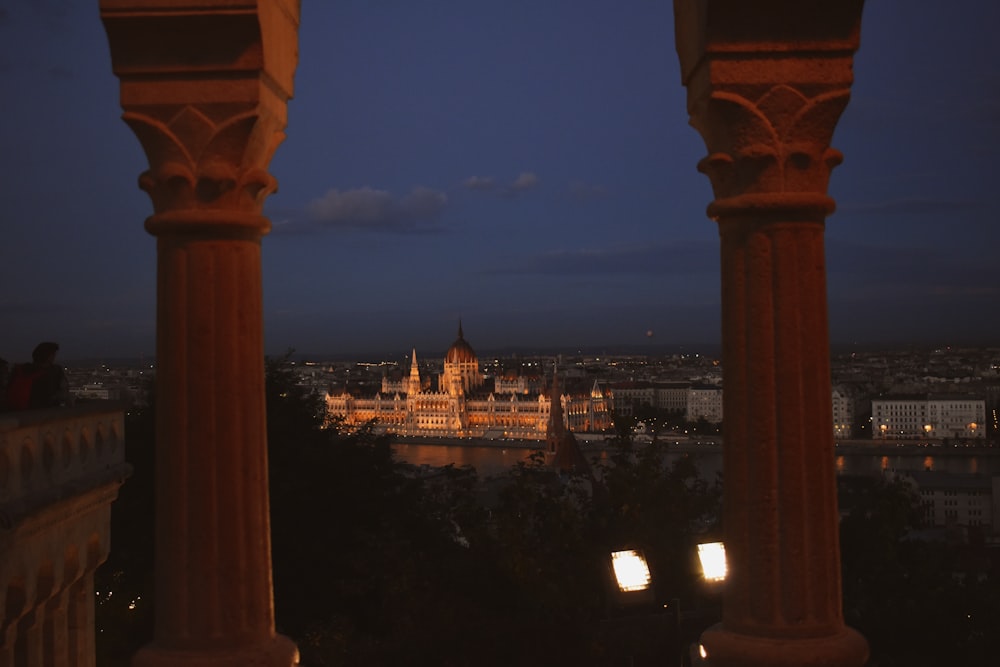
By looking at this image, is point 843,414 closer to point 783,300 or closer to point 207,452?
point 783,300

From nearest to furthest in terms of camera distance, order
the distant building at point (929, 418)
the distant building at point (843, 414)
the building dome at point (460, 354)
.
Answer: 1. the distant building at point (929, 418)
2. the distant building at point (843, 414)
3. the building dome at point (460, 354)

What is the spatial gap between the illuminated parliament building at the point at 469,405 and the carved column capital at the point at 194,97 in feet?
270

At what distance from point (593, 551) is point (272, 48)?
4.31m

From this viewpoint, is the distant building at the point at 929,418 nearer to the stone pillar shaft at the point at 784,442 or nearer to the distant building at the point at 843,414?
the distant building at the point at 843,414

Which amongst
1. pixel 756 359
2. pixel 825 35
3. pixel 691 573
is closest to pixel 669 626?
pixel 691 573

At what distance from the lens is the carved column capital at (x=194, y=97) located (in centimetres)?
262

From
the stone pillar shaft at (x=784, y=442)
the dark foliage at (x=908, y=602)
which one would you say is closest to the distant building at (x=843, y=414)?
the dark foliage at (x=908, y=602)

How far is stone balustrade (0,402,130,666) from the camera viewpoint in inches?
136

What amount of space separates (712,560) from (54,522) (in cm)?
250

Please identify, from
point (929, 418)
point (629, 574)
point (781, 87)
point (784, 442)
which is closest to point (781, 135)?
point (781, 87)

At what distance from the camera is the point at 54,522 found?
388cm

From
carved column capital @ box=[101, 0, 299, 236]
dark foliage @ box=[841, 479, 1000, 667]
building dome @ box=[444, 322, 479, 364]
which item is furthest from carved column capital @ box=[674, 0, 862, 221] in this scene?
building dome @ box=[444, 322, 479, 364]

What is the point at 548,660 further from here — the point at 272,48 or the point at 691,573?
the point at 272,48

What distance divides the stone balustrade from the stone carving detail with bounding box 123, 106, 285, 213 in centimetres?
118
